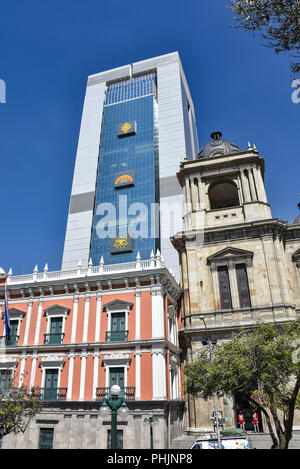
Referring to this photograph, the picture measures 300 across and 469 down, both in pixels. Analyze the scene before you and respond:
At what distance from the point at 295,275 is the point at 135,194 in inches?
2178

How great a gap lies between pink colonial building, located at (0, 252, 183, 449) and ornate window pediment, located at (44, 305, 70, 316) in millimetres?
77

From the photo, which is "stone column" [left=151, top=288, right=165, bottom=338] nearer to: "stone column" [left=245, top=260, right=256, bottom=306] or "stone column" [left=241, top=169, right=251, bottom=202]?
"stone column" [left=245, top=260, right=256, bottom=306]

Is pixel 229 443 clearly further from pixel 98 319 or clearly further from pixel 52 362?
pixel 52 362

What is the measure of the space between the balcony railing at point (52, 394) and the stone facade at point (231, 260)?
31.0 ft

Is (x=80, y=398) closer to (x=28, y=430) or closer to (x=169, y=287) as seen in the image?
(x=28, y=430)

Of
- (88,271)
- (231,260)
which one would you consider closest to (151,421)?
(88,271)

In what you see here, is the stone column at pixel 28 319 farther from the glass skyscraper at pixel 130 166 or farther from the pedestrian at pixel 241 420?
the glass skyscraper at pixel 130 166

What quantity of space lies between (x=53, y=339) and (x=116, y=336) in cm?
503

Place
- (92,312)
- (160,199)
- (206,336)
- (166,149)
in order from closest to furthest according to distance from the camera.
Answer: (92,312) → (206,336) → (160,199) → (166,149)

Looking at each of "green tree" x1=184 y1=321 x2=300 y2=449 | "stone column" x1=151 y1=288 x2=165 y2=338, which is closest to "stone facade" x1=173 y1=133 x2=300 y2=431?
"stone column" x1=151 y1=288 x2=165 y2=338

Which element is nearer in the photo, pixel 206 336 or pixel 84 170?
pixel 206 336

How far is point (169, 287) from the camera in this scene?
1054 inches

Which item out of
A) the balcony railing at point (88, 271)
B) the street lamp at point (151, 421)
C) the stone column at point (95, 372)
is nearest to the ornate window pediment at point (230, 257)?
the balcony railing at point (88, 271)

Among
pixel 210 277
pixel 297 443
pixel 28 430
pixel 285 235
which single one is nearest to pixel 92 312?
pixel 28 430
